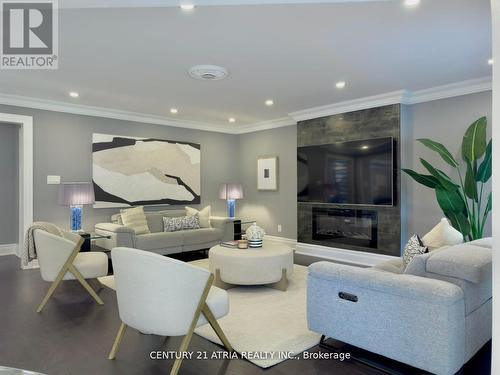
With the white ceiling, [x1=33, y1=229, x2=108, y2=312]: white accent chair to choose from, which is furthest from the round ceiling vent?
[x1=33, y1=229, x2=108, y2=312]: white accent chair

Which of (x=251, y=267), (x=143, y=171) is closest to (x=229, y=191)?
(x=143, y=171)

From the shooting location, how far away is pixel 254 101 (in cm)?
534

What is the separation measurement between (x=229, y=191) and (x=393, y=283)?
497 cm

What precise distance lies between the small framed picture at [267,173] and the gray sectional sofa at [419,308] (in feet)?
14.9

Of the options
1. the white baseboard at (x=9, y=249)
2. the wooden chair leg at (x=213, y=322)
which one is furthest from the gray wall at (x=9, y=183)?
the wooden chair leg at (x=213, y=322)

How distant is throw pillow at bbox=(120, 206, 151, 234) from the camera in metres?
5.41

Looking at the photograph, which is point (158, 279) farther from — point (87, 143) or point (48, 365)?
point (87, 143)

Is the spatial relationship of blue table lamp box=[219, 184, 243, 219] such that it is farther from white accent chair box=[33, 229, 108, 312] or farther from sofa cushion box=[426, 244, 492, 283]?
sofa cushion box=[426, 244, 492, 283]

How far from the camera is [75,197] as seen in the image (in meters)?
4.72

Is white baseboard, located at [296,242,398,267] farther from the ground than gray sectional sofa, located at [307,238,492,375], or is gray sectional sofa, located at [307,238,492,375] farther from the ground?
gray sectional sofa, located at [307,238,492,375]

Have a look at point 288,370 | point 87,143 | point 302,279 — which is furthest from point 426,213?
point 87,143

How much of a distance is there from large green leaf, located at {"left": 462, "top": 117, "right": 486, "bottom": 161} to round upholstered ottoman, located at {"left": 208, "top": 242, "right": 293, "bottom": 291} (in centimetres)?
242

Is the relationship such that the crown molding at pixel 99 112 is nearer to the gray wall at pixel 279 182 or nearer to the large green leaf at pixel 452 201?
the gray wall at pixel 279 182

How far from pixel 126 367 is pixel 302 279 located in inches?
101
